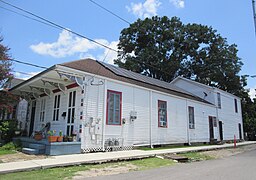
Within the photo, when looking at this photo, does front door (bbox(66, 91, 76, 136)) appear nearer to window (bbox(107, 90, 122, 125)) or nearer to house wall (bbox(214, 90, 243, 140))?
window (bbox(107, 90, 122, 125))

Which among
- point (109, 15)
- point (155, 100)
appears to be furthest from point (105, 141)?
point (109, 15)

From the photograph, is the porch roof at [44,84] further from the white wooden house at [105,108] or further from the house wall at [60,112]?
the house wall at [60,112]

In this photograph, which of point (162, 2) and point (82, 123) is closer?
point (162, 2)

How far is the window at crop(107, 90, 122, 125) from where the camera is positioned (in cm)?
1120

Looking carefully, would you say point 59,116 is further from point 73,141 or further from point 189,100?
point 189,100

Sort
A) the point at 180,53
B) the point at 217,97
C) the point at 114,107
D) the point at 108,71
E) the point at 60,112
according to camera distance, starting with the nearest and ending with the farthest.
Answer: the point at 114,107, the point at 60,112, the point at 108,71, the point at 217,97, the point at 180,53

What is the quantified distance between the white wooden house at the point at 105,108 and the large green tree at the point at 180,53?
49.0 ft

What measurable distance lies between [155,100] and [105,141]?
4854 mm

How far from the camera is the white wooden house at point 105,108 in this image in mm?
10312

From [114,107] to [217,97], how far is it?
1488 cm

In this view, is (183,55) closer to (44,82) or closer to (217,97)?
(217,97)

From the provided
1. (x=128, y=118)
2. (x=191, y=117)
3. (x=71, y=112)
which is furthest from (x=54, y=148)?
(x=191, y=117)

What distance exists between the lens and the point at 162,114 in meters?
14.5

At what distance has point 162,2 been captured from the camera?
8.60m
